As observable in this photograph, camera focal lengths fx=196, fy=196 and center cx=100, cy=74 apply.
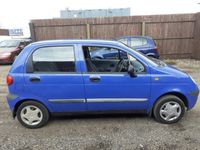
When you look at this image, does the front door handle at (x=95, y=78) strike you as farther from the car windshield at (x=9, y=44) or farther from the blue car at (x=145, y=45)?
the car windshield at (x=9, y=44)

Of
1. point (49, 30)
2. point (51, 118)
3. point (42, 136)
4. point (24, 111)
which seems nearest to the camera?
point (42, 136)

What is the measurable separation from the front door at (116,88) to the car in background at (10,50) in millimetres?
8674

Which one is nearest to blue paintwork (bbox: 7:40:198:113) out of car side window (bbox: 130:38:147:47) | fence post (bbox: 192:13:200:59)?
car side window (bbox: 130:38:147:47)

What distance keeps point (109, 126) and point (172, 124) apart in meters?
1.19

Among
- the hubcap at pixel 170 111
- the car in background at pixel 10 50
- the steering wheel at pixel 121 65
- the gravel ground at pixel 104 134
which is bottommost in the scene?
the gravel ground at pixel 104 134

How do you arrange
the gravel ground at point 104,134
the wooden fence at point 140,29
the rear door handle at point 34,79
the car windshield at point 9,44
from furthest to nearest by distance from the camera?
the car windshield at point 9,44
the wooden fence at point 140,29
the rear door handle at point 34,79
the gravel ground at point 104,134

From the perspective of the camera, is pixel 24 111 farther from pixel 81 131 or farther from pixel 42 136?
pixel 81 131

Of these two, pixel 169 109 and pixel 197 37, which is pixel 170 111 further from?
pixel 197 37

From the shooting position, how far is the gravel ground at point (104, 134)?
10.1 feet

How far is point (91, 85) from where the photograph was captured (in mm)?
3482

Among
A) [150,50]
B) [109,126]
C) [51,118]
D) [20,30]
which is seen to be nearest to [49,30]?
[150,50]

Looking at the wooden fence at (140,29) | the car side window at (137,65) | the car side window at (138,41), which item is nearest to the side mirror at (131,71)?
the car side window at (137,65)

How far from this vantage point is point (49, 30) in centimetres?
1170

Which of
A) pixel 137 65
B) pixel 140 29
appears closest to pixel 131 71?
pixel 137 65
